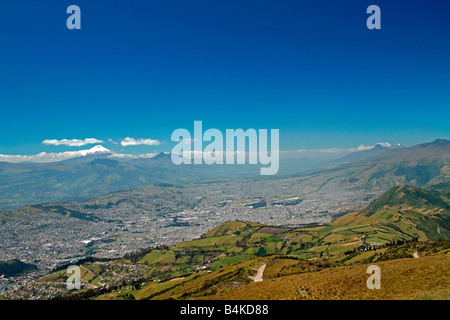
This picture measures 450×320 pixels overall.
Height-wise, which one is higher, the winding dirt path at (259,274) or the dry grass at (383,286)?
the dry grass at (383,286)

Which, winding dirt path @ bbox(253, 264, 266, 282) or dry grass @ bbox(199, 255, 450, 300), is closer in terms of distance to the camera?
dry grass @ bbox(199, 255, 450, 300)

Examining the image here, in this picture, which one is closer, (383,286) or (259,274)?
(383,286)

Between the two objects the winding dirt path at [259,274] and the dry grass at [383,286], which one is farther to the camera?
the winding dirt path at [259,274]

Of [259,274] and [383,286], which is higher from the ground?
[383,286]

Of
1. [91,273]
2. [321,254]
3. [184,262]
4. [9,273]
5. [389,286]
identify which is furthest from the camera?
[9,273]

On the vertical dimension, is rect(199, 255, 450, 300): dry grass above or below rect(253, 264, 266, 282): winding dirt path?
above
